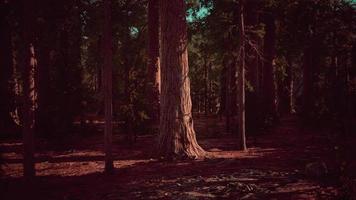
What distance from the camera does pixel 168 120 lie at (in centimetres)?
1216

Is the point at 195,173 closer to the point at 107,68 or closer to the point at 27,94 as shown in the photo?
the point at 107,68

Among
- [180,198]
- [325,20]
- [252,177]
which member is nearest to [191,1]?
[325,20]

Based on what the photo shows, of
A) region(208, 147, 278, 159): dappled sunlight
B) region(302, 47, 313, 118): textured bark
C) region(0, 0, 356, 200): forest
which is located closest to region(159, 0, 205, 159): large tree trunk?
region(0, 0, 356, 200): forest

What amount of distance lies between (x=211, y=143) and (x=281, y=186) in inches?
301

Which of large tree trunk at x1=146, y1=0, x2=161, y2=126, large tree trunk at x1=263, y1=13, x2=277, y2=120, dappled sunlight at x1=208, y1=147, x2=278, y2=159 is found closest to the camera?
dappled sunlight at x1=208, y1=147, x2=278, y2=159

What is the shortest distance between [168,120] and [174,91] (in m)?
0.96

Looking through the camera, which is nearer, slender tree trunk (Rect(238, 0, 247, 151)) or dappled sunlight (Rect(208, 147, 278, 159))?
dappled sunlight (Rect(208, 147, 278, 159))

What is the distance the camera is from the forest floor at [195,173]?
7906 mm

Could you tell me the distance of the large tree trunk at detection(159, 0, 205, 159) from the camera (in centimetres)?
1214

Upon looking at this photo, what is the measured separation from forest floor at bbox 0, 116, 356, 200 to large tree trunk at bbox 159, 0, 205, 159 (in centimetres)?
Answer: 72

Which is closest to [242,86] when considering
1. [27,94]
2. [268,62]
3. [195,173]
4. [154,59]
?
[195,173]

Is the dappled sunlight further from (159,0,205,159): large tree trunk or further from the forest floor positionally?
(159,0,205,159): large tree trunk

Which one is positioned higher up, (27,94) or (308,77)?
(308,77)

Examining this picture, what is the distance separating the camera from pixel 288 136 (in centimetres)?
1784
